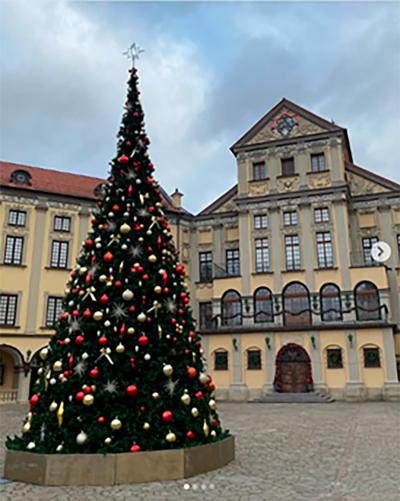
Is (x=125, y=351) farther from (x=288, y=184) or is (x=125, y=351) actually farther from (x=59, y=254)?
(x=288, y=184)

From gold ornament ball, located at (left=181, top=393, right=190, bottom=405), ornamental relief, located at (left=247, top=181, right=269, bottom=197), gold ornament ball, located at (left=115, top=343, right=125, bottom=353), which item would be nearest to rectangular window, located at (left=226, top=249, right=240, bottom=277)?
ornamental relief, located at (left=247, top=181, right=269, bottom=197)

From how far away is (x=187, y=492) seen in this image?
6.33m

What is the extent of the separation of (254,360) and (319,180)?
1194 centimetres

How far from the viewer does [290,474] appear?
7574mm

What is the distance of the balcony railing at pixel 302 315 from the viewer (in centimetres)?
2656

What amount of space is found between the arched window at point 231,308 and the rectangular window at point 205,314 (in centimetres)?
200

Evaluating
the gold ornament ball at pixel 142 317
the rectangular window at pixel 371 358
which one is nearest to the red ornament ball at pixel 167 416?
the gold ornament ball at pixel 142 317

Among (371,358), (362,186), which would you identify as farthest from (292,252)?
(371,358)

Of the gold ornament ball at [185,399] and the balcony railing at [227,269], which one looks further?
the balcony railing at [227,269]

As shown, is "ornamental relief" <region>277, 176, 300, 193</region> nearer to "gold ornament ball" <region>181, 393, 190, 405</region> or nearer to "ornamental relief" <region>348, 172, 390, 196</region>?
"ornamental relief" <region>348, 172, 390, 196</region>

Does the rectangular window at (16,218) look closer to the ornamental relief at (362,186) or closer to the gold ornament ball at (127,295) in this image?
the ornamental relief at (362,186)

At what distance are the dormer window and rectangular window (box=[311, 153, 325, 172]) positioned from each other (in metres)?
18.1

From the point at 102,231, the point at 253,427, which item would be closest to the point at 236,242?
the point at 253,427

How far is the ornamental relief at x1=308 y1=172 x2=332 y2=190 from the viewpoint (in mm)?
29297
